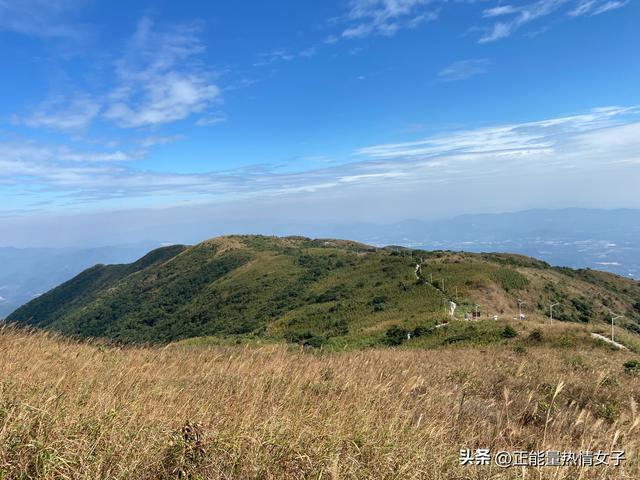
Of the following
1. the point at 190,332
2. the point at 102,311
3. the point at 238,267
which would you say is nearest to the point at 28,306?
the point at 102,311

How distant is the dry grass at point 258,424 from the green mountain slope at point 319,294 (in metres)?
29.4

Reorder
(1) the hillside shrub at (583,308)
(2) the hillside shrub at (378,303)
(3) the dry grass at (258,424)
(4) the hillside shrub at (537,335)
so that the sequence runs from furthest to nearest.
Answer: (2) the hillside shrub at (378,303)
(1) the hillside shrub at (583,308)
(4) the hillside shrub at (537,335)
(3) the dry grass at (258,424)

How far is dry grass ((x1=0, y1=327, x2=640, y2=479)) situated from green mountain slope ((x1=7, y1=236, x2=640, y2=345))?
1157 inches

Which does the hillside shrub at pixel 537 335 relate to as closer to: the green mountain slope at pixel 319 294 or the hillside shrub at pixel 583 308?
the green mountain slope at pixel 319 294

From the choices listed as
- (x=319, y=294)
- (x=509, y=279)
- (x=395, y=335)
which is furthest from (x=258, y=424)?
(x=319, y=294)

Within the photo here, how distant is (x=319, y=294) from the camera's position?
67875 millimetres

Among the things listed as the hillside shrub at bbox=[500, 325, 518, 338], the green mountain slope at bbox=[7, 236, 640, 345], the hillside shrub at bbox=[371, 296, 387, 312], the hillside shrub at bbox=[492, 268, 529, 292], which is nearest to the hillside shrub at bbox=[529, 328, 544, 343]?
the hillside shrub at bbox=[500, 325, 518, 338]

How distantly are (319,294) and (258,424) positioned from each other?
2541 inches

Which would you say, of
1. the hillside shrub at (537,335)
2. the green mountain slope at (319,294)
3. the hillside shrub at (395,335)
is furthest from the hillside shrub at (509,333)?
the green mountain slope at (319,294)

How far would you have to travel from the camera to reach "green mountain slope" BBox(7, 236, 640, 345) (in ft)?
153

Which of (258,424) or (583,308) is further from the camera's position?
(583,308)

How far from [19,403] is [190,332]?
235ft

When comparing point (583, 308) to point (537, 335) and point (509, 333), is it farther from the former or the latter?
point (537, 335)

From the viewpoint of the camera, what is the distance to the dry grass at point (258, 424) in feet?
10.4
